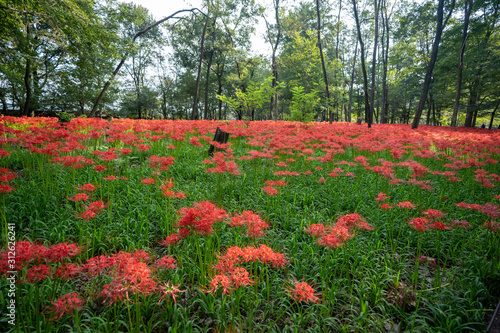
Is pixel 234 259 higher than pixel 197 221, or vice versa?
pixel 197 221

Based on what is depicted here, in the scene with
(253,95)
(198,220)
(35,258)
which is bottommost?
(35,258)

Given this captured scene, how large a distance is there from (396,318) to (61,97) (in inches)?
1236

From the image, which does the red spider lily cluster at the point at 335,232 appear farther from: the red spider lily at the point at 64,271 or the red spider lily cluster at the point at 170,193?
the red spider lily at the point at 64,271

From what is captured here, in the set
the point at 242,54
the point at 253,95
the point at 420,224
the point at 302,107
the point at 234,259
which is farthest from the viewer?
the point at 242,54

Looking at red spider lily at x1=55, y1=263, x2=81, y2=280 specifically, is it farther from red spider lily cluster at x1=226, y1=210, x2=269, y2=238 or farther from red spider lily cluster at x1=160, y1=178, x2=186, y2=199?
red spider lily cluster at x1=226, y1=210, x2=269, y2=238

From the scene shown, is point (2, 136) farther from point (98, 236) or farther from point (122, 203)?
point (98, 236)

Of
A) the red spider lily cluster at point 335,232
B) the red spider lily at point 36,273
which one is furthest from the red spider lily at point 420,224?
the red spider lily at point 36,273

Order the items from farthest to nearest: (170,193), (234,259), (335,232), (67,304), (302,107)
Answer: (302,107) → (170,193) → (335,232) → (234,259) → (67,304)

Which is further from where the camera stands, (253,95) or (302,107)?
(302,107)

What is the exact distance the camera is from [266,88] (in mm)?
11742

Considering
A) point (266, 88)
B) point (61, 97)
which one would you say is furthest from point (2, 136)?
point (61, 97)

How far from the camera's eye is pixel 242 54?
18672 mm

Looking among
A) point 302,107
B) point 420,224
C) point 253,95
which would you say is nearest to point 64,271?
point 420,224

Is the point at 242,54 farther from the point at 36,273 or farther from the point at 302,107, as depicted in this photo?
the point at 36,273
